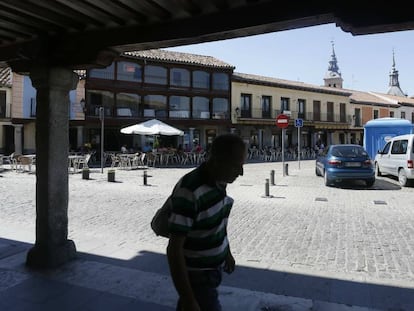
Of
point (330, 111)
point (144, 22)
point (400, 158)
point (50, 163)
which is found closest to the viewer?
point (144, 22)

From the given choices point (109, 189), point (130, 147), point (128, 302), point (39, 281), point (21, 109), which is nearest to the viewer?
Result: point (128, 302)

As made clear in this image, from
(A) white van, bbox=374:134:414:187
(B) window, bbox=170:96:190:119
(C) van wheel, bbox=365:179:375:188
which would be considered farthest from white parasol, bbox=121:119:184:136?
(C) van wheel, bbox=365:179:375:188

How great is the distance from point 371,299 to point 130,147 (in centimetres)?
2890

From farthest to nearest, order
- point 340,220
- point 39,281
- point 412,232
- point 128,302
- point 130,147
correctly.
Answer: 1. point 130,147
2. point 340,220
3. point 412,232
4. point 39,281
5. point 128,302

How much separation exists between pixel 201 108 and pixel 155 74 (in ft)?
16.9

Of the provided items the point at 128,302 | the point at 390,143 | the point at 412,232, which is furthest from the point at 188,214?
the point at 390,143

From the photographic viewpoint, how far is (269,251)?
569cm

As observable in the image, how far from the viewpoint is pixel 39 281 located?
431 cm

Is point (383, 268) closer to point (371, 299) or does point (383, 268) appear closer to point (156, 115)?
point (371, 299)

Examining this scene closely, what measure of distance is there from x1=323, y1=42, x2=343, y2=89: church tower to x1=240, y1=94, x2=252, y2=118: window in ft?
92.3

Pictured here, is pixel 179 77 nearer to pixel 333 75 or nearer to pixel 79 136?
pixel 79 136

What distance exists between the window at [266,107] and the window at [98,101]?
1546cm

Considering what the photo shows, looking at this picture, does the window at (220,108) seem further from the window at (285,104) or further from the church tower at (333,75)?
the church tower at (333,75)

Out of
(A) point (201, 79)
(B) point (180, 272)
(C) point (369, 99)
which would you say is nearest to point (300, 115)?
(A) point (201, 79)
